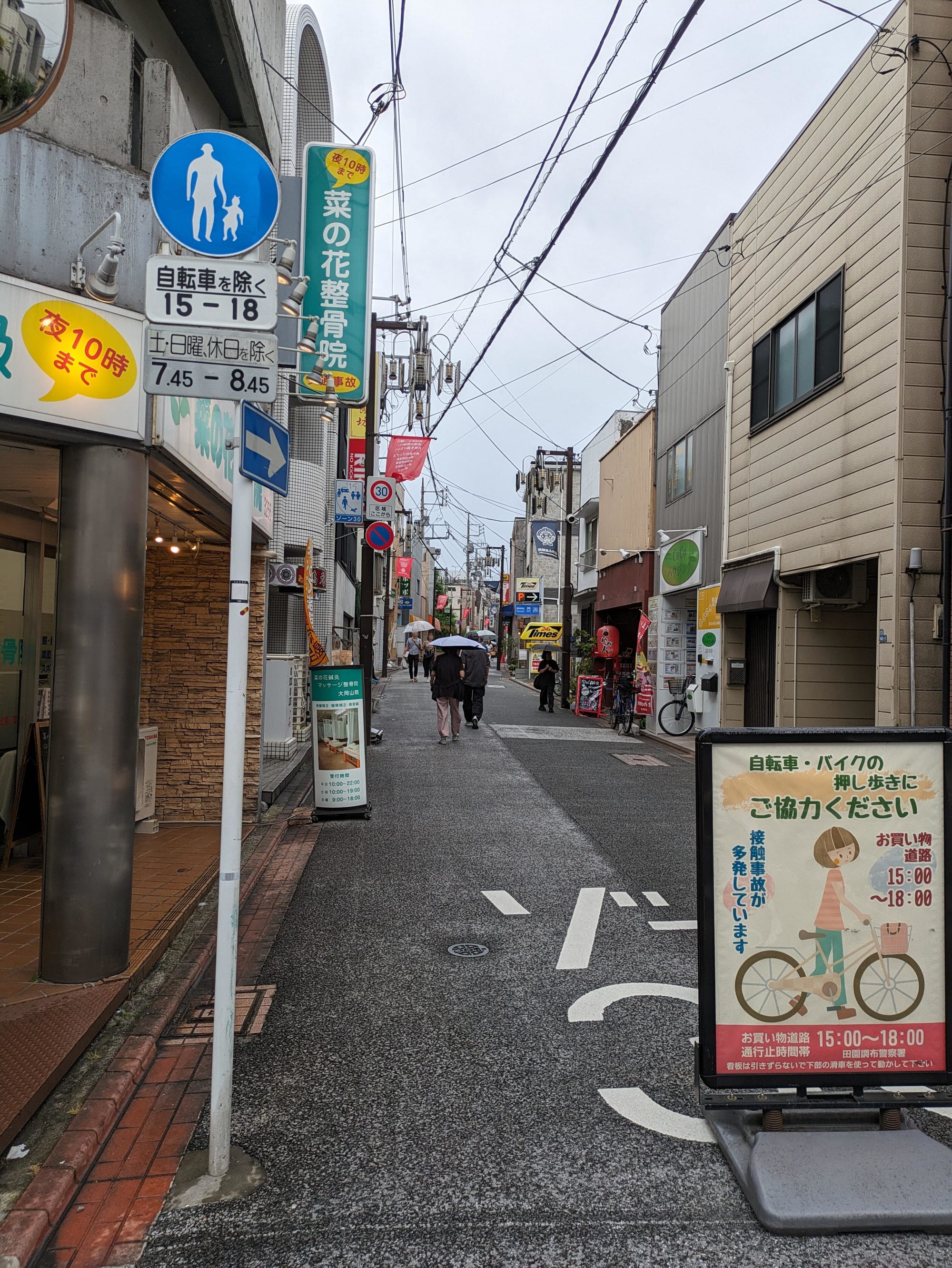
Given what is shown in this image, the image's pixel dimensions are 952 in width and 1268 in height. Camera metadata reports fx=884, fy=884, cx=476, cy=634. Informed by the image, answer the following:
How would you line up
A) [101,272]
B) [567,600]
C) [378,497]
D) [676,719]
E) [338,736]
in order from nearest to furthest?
[101,272]
[338,736]
[378,497]
[676,719]
[567,600]

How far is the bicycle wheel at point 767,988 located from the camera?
322cm

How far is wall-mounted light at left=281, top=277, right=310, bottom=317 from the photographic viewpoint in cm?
468

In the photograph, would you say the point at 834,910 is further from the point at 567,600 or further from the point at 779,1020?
the point at 567,600

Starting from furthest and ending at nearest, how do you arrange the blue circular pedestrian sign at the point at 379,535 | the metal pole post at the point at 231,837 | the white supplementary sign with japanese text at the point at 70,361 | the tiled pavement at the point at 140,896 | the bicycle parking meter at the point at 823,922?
the blue circular pedestrian sign at the point at 379,535 → the tiled pavement at the point at 140,896 → the white supplementary sign with japanese text at the point at 70,361 → the bicycle parking meter at the point at 823,922 → the metal pole post at the point at 231,837

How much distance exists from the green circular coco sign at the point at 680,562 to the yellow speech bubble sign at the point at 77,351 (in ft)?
43.4

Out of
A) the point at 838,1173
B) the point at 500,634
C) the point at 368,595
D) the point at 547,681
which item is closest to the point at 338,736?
the point at 368,595

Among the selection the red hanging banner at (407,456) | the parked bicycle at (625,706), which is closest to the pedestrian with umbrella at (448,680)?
the red hanging banner at (407,456)

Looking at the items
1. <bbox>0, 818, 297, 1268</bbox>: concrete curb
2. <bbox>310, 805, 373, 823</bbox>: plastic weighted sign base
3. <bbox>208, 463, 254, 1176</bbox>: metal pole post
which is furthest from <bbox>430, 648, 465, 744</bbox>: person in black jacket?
<bbox>208, 463, 254, 1176</bbox>: metal pole post

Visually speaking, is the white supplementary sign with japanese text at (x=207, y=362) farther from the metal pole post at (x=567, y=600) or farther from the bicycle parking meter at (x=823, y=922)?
the metal pole post at (x=567, y=600)

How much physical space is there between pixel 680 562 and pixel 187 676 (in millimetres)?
11321

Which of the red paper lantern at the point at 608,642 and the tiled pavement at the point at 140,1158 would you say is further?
the red paper lantern at the point at 608,642

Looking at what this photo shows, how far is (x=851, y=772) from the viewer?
10.7 ft

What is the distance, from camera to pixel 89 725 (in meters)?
4.55

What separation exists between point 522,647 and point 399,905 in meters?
44.0
